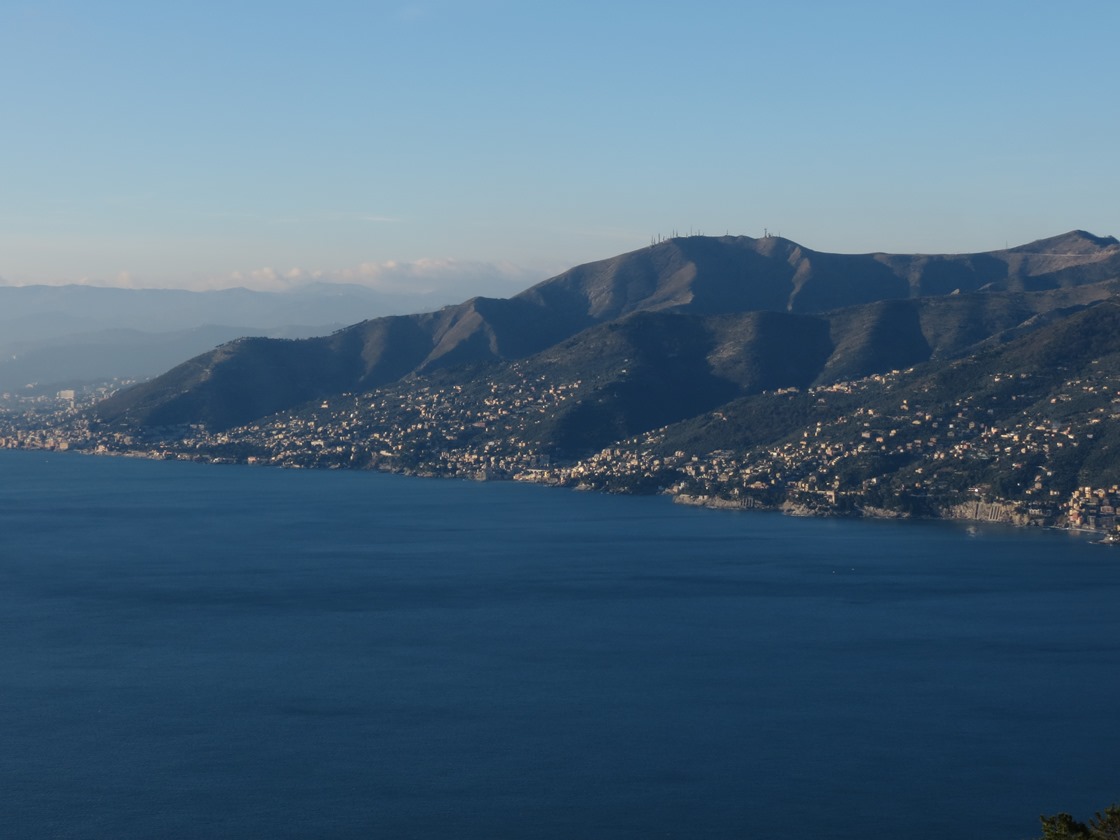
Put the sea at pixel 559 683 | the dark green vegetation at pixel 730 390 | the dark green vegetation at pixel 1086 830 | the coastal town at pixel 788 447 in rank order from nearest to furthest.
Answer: the dark green vegetation at pixel 1086 830 → the sea at pixel 559 683 → the coastal town at pixel 788 447 → the dark green vegetation at pixel 730 390

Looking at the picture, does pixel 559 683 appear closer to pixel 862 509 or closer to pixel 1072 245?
pixel 862 509

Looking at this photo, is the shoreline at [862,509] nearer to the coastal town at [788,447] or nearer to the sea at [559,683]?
the coastal town at [788,447]

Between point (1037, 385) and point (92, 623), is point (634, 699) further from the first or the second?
point (1037, 385)

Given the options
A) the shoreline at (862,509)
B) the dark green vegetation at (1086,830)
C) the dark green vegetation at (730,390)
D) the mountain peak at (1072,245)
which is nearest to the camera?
the dark green vegetation at (1086,830)

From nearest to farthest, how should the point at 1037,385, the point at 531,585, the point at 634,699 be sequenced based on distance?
1. the point at 634,699
2. the point at 531,585
3. the point at 1037,385

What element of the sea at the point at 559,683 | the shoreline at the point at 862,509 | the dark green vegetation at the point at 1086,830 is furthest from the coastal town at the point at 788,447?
the dark green vegetation at the point at 1086,830

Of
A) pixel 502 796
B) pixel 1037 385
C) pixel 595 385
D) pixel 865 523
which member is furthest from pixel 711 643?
Answer: pixel 595 385

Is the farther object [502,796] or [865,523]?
[865,523]
